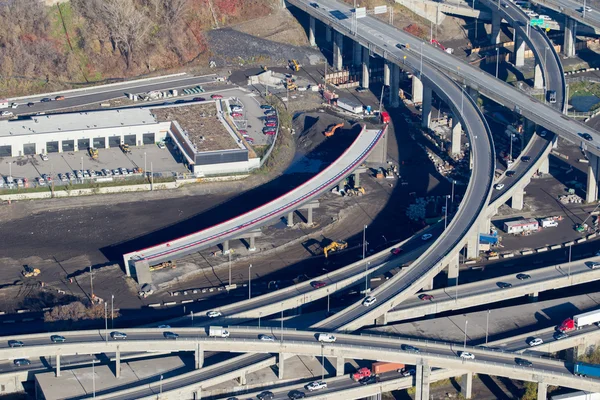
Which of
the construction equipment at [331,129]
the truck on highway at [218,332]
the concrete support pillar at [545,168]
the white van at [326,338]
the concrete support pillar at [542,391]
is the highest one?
the truck on highway at [218,332]

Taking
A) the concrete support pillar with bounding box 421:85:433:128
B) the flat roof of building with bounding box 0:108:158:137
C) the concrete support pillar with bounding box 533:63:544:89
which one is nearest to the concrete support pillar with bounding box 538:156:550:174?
the concrete support pillar with bounding box 421:85:433:128

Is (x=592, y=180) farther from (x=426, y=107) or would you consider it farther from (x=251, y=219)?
(x=251, y=219)

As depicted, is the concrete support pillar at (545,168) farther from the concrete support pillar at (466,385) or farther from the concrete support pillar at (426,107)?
the concrete support pillar at (466,385)

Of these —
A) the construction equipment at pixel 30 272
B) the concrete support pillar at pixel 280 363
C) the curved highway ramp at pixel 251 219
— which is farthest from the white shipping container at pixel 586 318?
the construction equipment at pixel 30 272

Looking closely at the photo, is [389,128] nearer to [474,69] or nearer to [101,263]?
[474,69]

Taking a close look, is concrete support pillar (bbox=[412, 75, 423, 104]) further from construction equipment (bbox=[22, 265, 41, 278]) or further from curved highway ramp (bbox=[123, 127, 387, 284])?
construction equipment (bbox=[22, 265, 41, 278])

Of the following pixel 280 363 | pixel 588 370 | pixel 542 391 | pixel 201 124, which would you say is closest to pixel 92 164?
pixel 201 124
